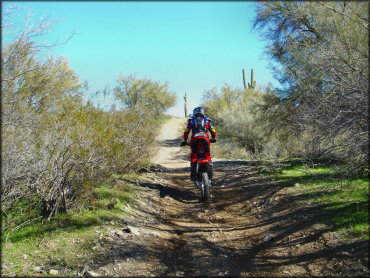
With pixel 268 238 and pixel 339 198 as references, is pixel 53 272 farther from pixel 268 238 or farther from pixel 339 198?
pixel 339 198

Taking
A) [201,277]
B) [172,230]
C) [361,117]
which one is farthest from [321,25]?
[201,277]

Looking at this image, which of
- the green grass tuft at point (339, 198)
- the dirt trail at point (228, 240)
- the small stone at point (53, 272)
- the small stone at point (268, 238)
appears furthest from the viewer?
the small stone at point (268, 238)

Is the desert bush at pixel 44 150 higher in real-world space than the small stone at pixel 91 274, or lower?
higher

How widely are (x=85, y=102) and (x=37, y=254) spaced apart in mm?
4560

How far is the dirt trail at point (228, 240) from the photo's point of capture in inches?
153

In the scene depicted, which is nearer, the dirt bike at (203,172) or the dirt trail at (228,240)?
the dirt trail at (228,240)

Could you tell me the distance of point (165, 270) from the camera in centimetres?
398

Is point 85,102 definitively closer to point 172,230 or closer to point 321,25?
point 172,230

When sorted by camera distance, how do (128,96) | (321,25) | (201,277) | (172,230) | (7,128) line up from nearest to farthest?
(201,277) → (7,128) → (172,230) → (321,25) → (128,96)

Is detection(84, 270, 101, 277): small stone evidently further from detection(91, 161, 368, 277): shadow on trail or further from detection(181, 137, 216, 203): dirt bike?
detection(181, 137, 216, 203): dirt bike

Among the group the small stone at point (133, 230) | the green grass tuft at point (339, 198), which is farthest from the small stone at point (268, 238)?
the small stone at point (133, 230)

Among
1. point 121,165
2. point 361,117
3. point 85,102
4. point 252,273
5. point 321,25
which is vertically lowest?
point 252,273

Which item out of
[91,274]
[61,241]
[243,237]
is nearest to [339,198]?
[243,237]

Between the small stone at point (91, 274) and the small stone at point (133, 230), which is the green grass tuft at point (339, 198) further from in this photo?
the small stone at point (91, 274)
